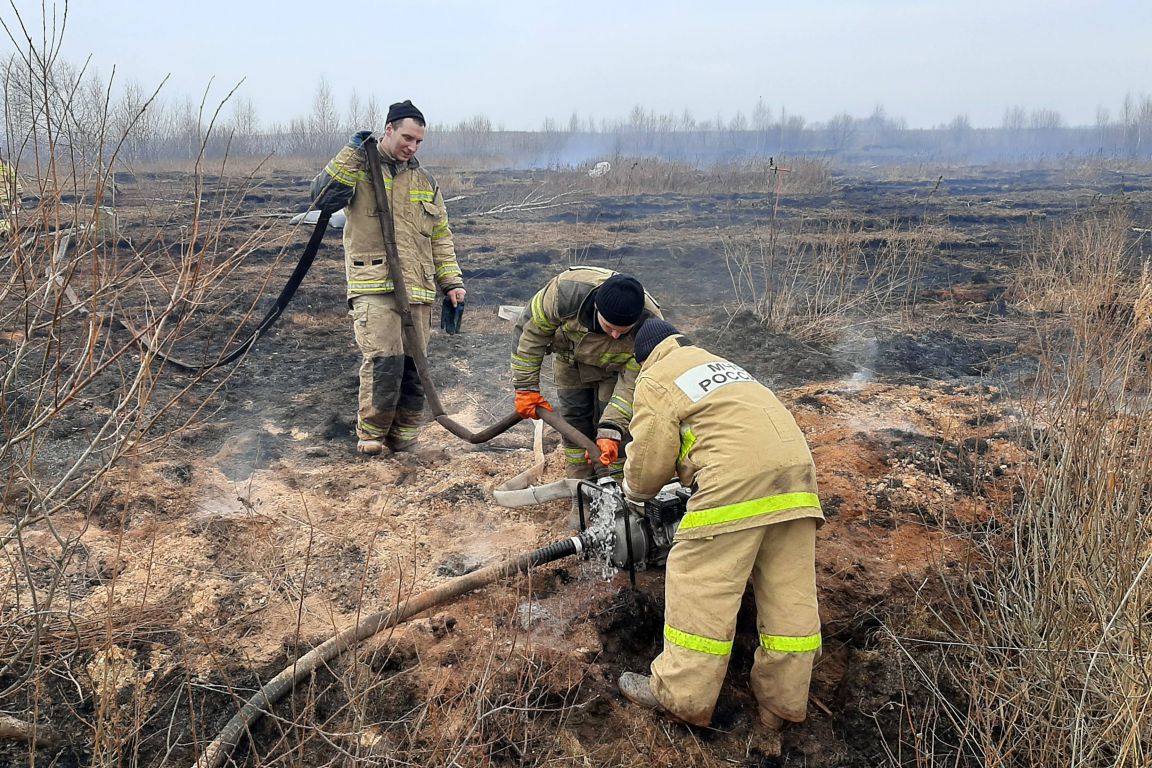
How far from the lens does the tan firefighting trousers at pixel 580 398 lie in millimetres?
4605

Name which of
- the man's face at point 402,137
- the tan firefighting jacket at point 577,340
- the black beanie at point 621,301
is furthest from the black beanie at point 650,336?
the man's face at point 402,137

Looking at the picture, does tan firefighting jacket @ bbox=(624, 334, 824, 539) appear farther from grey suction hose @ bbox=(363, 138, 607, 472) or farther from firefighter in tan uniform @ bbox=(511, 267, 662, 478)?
grey suction hose @ bbox=(363, 138, 607, 472)

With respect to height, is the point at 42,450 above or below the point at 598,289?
below

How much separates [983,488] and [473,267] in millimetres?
8784

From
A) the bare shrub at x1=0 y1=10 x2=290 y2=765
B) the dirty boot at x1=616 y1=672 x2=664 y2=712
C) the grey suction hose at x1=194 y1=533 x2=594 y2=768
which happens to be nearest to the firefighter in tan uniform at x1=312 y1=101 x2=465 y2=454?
the bare shrub at x1=0 y1=10 x2=290 y2=765

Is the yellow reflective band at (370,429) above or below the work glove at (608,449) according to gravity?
below

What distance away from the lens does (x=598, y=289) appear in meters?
3.80

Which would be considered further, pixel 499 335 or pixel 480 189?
pixel 480 189

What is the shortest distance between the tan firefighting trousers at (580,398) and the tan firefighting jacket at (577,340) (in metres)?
0.03

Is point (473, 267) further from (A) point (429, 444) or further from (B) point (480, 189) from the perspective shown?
(B) point (480, 189)

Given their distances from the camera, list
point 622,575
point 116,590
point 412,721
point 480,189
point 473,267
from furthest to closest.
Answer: point 480,189
point 473,267
point 622,575
point 116,590
point 412,721

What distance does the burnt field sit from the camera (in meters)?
2.31

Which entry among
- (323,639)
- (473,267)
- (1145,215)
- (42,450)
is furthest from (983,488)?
(1145,215)

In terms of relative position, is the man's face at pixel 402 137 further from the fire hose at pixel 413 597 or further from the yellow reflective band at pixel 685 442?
the yellow reflective band at pixel 685 442
